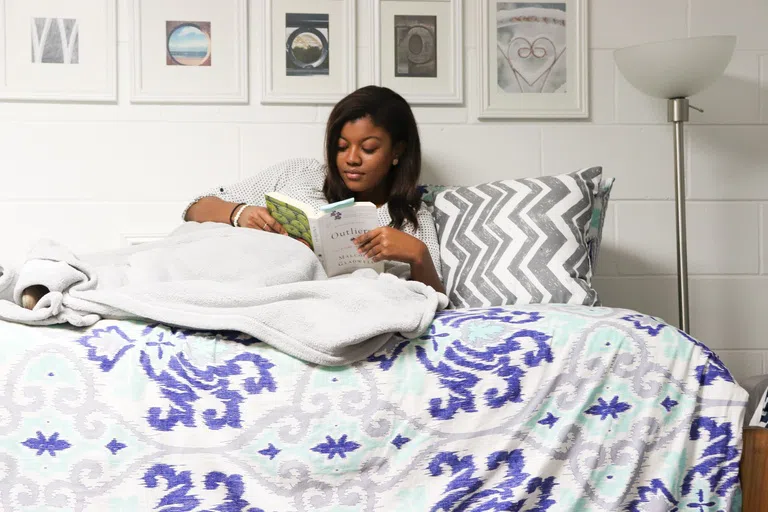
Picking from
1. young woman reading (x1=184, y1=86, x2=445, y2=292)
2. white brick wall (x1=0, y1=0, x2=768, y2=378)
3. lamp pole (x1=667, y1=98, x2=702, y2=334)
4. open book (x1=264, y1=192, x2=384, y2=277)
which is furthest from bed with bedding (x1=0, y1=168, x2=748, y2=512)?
white brick wall (x1=0, y1=0, x2=768, y2=378)

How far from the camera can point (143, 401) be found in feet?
4.29

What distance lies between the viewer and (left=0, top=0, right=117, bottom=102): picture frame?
92.9 inches

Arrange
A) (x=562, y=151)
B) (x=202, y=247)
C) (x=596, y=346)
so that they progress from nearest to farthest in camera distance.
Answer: (x=596, y=346), (x=202, y=247), (x=562, y=151)

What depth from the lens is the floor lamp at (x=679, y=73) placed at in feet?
7.14

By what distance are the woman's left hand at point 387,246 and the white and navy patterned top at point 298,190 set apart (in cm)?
23

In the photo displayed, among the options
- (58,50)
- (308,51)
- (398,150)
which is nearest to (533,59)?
(398,150)

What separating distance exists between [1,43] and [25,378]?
1457 mm

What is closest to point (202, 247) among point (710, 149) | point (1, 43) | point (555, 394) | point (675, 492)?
point (555, 394)

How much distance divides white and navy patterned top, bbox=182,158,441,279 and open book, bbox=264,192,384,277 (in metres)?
0.25

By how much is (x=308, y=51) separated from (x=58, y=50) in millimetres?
746

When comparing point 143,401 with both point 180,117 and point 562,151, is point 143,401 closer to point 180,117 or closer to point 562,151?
point 180,117

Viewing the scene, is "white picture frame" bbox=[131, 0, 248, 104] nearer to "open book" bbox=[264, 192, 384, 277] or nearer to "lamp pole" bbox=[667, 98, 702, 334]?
"open book" bbox=[264, 192, 384, 277]

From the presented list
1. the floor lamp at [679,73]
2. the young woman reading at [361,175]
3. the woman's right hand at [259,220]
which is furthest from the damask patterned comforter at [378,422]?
the floor lamp at [679,73]

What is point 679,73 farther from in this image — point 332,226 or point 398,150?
point 332,226
